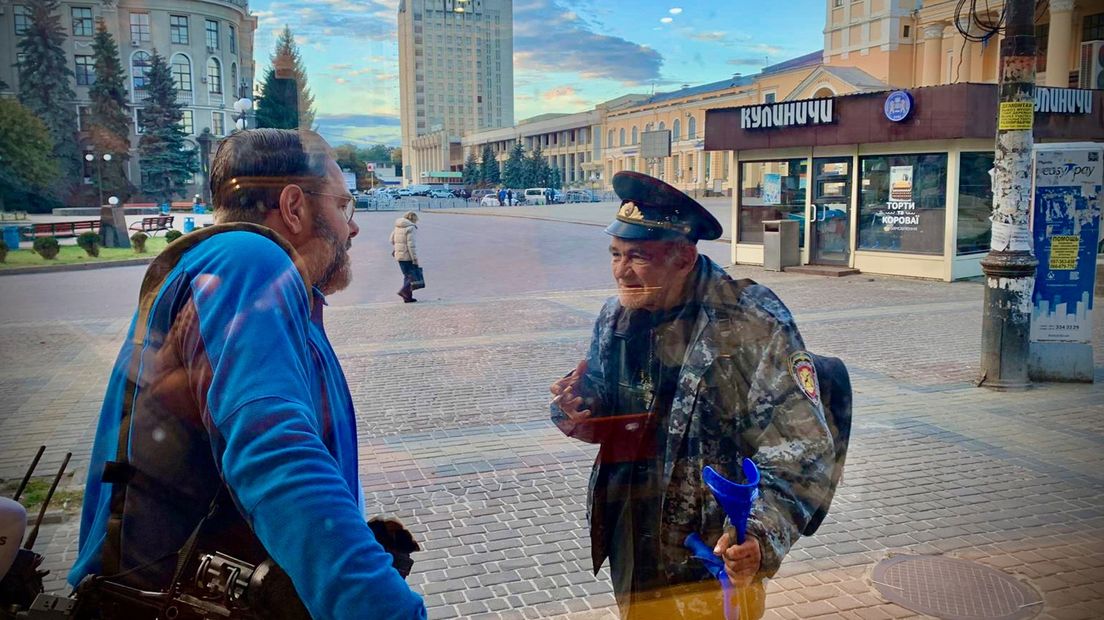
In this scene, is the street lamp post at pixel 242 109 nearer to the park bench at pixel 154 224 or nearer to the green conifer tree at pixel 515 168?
the park bench at pixel 154 224

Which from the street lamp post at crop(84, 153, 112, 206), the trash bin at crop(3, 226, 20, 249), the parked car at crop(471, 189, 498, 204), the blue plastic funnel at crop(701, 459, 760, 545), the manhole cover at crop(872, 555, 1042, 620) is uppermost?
the street lamp post at crop(84, 153, 112, 206)

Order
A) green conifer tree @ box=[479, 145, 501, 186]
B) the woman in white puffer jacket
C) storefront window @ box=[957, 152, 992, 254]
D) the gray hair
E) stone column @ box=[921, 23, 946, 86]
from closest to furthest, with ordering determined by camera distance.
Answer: the gray hair, green conifer tree @ box=[479, 145, 501, 186], stone column @ box=[921, 23, 946, 86], the woman in white puffer jacket, storefront window @ box=[957, 152, 992, 254]

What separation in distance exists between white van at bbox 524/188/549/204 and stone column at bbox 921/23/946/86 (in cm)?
361

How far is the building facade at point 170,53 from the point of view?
205cm

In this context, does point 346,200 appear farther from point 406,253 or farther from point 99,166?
point 406,253

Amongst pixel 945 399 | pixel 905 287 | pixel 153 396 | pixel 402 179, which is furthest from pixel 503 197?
pixel 905 287

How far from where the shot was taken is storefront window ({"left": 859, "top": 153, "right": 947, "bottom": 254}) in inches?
483

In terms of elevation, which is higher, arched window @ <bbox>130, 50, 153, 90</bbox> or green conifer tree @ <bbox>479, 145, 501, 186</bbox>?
arched window @ <bbox>130, 50, 153, 90</bbox>

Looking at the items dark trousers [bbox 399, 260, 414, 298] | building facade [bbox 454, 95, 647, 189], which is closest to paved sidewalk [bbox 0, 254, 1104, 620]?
building facade [bbox 454, 95, 647, 189]

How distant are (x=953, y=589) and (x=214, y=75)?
3083 mm

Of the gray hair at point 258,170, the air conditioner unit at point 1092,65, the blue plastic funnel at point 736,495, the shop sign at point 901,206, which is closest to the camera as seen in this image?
the gray hair at point 258,170

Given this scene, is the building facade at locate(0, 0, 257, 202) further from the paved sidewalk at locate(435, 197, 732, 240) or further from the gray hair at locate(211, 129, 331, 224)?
the paved sidewalk at locate(435, 197, 732, 240)

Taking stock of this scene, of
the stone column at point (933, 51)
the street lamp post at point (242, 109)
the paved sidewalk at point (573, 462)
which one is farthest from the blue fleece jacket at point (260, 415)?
the stone column at point (933, 51)

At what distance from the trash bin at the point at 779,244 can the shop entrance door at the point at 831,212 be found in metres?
0.43
